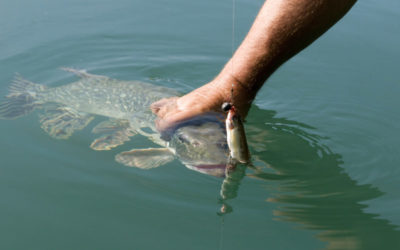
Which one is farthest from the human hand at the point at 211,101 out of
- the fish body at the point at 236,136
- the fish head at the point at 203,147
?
the fish body at the point at 236,136

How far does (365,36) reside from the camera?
5.81m

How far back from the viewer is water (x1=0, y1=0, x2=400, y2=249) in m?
2.55

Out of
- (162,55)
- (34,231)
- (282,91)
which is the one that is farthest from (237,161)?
(162,55)

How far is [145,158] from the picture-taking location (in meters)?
3.25

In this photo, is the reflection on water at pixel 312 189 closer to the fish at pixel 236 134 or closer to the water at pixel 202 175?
the water at pixel 202 175

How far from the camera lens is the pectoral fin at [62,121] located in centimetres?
368

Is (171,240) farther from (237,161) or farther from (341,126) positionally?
(341,126)

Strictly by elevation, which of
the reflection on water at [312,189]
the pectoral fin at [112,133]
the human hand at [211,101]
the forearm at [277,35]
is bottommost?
the reflection on water at [312,189]

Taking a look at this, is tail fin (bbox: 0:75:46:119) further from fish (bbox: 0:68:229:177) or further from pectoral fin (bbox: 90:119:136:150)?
pectoral fin (bbox: 90:119:136:150)

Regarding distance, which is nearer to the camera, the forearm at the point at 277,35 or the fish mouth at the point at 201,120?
the forearm at the point at 277,35

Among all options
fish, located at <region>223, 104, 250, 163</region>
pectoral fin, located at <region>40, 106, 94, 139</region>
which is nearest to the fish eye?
fish, located at <region>223, 104, 250, 163</region>

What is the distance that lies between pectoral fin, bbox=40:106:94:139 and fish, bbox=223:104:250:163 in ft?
5.32

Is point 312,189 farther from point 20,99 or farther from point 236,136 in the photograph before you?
point 20,99

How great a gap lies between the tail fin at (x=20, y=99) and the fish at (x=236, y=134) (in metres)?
2.20
